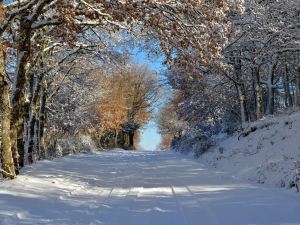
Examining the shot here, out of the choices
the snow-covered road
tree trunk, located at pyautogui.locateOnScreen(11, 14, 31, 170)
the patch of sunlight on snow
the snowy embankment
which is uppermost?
Answer: tree trunk, located at pyautogui.locateOnScreen(11, 14, 31, 170)

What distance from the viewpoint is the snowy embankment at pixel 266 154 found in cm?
1355

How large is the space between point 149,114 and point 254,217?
63.6 metres

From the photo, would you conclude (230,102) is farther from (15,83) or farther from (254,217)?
(254,217)

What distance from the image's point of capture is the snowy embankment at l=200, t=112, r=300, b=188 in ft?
44.5

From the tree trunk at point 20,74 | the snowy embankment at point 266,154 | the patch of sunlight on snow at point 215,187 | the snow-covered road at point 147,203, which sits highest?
the tree trunk at point 20,74

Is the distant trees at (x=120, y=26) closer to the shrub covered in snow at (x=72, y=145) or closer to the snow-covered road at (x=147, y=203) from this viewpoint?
the snow-covered road at (x=147, y=203)

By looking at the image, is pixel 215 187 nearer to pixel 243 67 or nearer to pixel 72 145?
pixel 243 67

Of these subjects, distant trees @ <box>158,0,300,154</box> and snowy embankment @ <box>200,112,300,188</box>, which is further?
distant trees @ <box>158,0,300,154</box>

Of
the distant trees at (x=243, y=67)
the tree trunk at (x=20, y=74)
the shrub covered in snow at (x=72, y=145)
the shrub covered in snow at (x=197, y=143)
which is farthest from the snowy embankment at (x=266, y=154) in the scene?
the shrub covered in snow at (x=72, y=145)

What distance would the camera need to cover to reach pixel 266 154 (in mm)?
17250

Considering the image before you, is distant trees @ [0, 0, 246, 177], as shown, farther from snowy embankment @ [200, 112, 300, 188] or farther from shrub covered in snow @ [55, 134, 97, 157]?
shrub covered in snow @ [55, 134, 97, 157]

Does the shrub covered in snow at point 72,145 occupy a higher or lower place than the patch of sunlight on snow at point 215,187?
higher

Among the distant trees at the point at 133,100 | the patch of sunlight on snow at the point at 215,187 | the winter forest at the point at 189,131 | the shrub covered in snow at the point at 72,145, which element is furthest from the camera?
the distant trees at the point at 133,100

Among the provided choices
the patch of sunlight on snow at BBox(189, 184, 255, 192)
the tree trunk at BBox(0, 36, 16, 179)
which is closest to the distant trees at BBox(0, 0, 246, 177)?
the tree trunk at BBox(0, 36, 16, 179)
